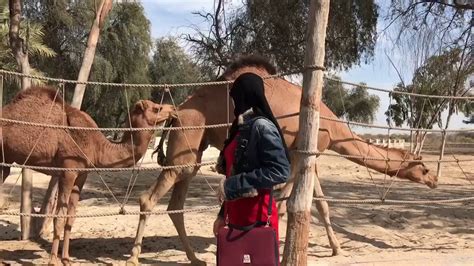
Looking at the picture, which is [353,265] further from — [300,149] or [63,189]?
[63,189]

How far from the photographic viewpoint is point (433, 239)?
8008mm

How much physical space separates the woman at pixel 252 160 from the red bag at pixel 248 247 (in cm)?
8

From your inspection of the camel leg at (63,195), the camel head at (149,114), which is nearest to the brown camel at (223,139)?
the camel head at (149,114)

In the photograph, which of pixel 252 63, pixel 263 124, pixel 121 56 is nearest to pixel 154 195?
pixel 252 63

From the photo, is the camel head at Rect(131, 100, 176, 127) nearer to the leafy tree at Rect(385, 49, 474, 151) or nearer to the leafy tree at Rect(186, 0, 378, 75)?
the leafy tree at Rect(186, 0, 378, 75)

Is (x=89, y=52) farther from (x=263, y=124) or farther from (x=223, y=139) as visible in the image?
(x=263, y=124)

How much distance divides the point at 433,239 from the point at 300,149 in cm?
389

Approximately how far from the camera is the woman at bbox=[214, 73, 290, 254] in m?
3.36

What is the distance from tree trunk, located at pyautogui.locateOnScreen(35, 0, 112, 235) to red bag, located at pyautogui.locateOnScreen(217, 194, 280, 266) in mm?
4575

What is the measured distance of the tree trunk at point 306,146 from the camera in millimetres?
5055

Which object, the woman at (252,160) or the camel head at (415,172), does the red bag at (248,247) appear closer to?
the woman at (252,160)

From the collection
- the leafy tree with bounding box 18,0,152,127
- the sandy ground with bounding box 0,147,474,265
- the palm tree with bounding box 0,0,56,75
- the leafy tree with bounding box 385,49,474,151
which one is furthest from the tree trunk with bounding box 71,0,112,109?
the leafy tree with bounding box 18,0,152,127

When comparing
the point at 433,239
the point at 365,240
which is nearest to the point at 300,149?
the point at 365,240

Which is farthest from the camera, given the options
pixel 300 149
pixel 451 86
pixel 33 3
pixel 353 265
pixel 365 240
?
pixel 33 3
